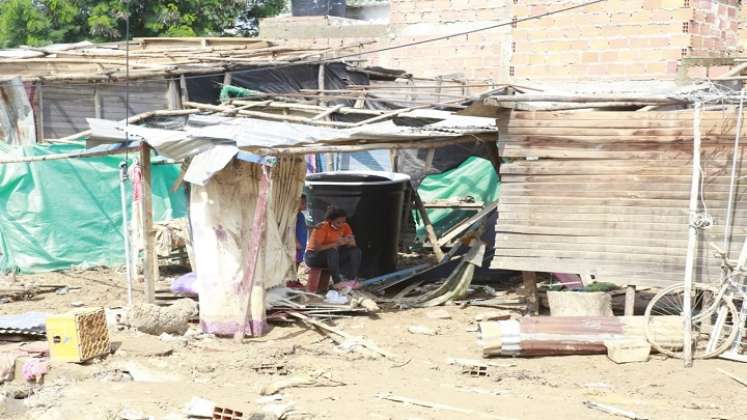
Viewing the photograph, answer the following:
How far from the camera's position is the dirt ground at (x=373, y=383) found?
24.7 ft

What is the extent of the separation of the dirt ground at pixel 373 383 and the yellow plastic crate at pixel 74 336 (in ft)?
0.40

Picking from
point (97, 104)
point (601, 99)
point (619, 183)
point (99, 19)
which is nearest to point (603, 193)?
point (619, 183)

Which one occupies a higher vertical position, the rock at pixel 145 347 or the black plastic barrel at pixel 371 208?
the black plastic barrel at pixel 371 208

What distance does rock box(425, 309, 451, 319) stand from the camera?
1113cm

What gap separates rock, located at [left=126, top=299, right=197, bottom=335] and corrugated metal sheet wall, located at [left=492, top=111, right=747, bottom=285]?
3.31m

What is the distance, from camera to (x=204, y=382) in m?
8.45

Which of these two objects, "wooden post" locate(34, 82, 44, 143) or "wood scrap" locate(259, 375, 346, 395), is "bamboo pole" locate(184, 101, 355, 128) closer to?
"wood scrap" locate(259, 375, 346, 395)

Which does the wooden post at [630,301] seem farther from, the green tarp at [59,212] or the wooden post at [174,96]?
the wooden post at [174,96]

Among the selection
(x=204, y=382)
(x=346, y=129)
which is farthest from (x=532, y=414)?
(x=346, y=129)

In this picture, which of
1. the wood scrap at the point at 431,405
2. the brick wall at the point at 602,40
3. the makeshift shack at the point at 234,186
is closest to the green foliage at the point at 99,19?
the brick wall at the point at 602,40

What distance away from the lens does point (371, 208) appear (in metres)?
13.4

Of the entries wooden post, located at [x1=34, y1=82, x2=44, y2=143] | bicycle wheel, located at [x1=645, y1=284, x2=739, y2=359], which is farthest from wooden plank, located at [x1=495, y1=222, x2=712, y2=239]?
wooden post, located at [x1=34, y1=82, x2=44, y2=143]

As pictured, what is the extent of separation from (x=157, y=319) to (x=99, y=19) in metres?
16.8

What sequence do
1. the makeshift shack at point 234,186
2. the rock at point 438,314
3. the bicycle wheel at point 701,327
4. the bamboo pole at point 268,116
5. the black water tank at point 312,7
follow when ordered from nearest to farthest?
1. the bicycle wheel at point 701,327
2. the makeshift shack at point 234,186
3. the bamboo pole at point 268,116
4. the rock at point 438,314
5. the black water tank at point 312,7
